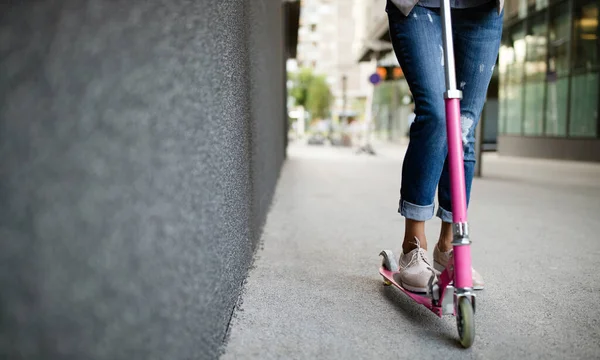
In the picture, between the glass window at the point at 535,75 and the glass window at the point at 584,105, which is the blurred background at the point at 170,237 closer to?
the glass window at the point at 584,105

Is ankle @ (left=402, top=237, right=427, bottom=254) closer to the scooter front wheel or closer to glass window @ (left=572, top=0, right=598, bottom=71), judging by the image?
the scooter front wheel

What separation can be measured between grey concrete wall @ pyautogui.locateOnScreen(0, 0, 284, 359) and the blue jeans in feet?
3.21

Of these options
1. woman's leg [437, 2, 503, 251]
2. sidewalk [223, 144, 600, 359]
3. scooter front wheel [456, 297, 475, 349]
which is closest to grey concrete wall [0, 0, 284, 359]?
sidewalk [223, 144, 600, 359]

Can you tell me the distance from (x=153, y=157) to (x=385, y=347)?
0.98 m

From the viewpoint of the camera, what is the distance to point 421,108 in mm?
2172

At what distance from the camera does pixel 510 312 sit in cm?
224

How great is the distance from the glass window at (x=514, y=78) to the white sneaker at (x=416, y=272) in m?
17.5

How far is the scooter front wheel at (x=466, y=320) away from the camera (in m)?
1.75

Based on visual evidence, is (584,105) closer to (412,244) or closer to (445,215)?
(445,215)

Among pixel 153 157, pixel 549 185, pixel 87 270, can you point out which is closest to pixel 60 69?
pixel 153 157

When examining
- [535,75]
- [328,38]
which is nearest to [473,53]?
[535,75]

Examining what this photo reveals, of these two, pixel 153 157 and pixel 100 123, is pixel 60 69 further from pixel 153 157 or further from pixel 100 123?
pixel 153 157

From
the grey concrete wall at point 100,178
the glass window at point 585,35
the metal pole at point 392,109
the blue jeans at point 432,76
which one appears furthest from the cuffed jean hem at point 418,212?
the metal pole at point 392,109

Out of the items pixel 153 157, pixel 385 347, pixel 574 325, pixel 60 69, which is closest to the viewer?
pixel 60 69
